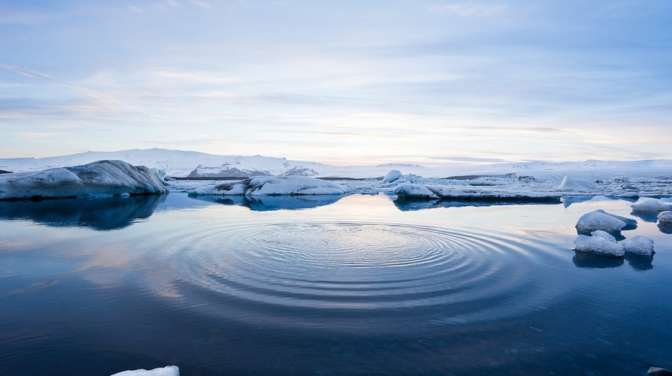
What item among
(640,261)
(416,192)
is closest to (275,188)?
(416,192)

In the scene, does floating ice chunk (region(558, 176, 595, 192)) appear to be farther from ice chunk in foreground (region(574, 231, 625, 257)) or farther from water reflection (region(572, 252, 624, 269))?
water reflection (region(572, 252, 624, 269))

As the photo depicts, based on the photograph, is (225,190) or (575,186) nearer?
(225,190)

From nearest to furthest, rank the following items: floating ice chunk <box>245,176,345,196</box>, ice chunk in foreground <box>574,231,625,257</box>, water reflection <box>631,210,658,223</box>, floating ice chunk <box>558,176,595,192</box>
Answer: ice chunk in foreground <box>574,231,625,257</box> → water reflection <box>631,210,658,223</box> → floating ice chunk <box>245,176,345,196</box> → floating ice chunk <box>558,176,595,192</box>

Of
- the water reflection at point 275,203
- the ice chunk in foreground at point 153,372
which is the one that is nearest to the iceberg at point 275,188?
the water reflection at point 275,203

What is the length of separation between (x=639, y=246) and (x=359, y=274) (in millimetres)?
4444

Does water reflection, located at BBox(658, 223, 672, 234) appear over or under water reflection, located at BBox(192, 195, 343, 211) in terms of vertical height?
over

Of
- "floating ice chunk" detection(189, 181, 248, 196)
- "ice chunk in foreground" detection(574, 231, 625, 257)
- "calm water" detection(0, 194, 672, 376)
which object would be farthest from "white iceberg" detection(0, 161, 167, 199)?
"ice chunk in foreground" detection(574, 231, 625, 257)

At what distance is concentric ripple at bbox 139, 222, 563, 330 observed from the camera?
11.8 ft

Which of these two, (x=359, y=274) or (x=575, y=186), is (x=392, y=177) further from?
(x=359, y=274)

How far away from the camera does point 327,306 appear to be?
11.9 ft

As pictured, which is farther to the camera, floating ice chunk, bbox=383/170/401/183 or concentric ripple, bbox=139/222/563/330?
floating ice chunk, bbox=383/170/401/183

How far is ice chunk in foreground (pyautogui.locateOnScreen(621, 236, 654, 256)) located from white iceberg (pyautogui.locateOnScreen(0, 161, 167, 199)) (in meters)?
17.5

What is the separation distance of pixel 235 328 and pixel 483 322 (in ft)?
6.45

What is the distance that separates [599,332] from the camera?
3158 millimetres
